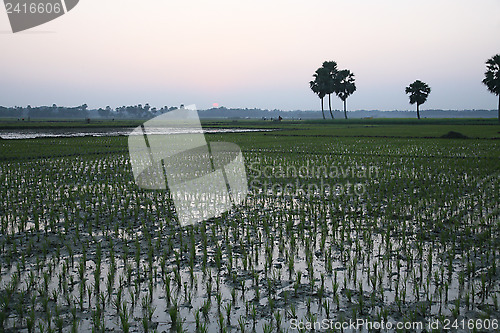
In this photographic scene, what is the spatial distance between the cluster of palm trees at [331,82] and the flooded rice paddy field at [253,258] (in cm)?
6593

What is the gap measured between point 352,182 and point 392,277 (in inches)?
284

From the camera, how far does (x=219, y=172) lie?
14867mm

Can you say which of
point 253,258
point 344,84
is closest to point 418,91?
point 344,84

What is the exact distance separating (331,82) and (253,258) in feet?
239

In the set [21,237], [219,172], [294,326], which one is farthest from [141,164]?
[294,326]

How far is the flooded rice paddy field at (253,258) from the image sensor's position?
4004mm

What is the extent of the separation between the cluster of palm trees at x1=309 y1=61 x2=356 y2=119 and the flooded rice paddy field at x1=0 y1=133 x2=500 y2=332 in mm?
65927

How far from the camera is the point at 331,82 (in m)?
75.1

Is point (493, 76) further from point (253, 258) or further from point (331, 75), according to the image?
point (253, 258)

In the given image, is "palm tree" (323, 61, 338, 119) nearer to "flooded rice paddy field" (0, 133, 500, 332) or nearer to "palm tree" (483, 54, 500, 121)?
"palm tree" (483, 54, 500, 121)

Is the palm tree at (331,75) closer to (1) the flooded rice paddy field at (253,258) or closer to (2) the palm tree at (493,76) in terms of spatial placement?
(2) the palm tree at (493,76)

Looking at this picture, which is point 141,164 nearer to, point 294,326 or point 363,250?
point 363,250

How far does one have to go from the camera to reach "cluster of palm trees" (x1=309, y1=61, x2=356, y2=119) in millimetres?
75062

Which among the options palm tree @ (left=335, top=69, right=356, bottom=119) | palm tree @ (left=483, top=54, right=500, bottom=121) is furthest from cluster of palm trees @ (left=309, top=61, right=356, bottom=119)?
palm tree @ (left=483, top=54, right=500, bottom=121)
